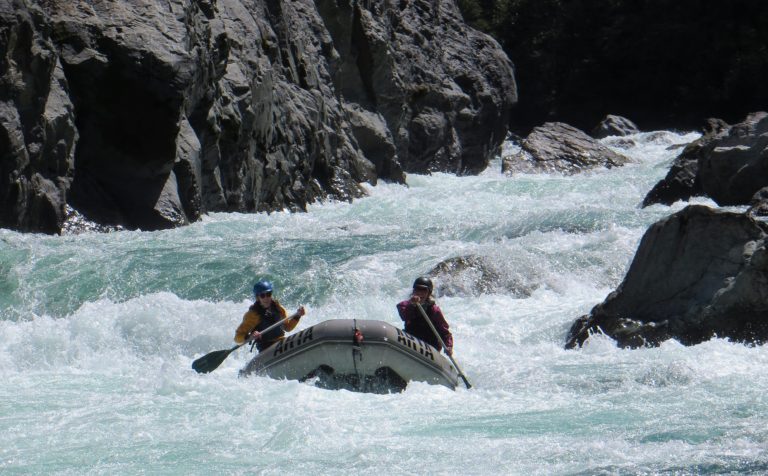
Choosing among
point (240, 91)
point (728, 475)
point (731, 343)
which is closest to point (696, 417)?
point (728, 475)

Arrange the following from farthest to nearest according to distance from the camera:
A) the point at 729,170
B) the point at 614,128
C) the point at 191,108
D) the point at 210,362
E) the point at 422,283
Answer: the point at 614,128 → the point at 729,170 → the point at 191,108 → the point at 422,283 → the point at 210,362

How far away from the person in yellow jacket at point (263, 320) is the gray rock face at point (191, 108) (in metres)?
5.29

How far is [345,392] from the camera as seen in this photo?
766cm

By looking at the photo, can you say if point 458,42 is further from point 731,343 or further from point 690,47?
point 731,343

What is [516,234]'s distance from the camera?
14.1 metres

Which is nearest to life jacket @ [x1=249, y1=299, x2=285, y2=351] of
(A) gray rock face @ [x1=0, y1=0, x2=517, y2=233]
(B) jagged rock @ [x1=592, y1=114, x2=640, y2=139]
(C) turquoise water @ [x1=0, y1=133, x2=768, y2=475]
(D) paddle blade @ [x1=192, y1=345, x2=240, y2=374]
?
(D) paddle blade @ [x1=192, y1=345, x2=240, y2=374]

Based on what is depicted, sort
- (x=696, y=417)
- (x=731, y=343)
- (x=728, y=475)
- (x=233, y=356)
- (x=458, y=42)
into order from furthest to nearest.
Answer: (x=458, y=42) < (x=233, y=356) < (x=731, y=343) < (x=696, y=417) < (x=728, y=475)

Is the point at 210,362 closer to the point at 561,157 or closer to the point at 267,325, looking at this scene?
the point at 267,325

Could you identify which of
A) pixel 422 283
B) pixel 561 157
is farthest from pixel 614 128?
pixel 422 283

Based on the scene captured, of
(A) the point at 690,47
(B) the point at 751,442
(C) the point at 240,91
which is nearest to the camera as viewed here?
(B) the point at 751,442

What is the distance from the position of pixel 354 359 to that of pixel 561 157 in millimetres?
19359

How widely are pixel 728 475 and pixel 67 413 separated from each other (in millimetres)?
4061

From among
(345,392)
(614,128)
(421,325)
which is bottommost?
(345,392)

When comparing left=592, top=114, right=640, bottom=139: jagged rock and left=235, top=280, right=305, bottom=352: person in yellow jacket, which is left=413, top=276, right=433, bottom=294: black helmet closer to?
left=235, top=280, right=305, bottom=352: person in yellow jacket
